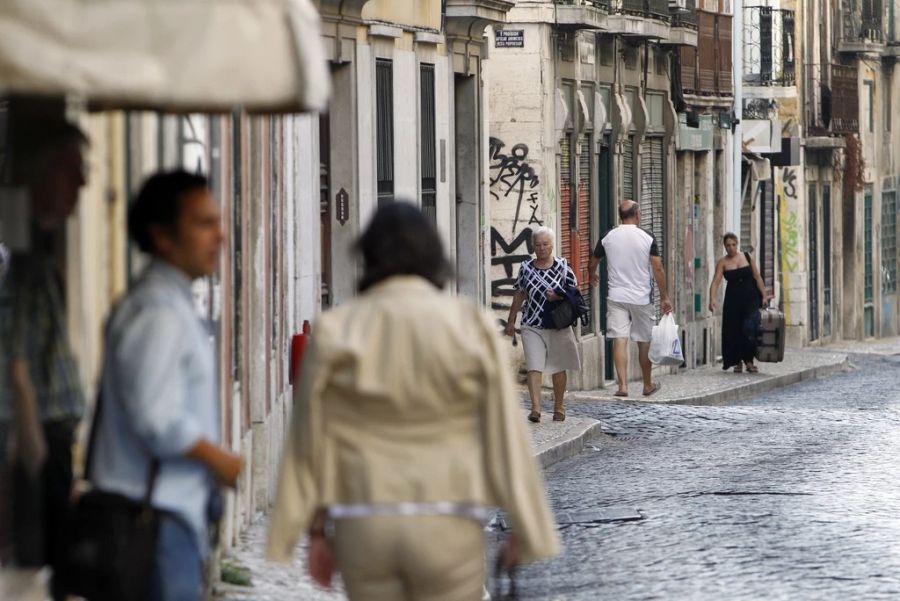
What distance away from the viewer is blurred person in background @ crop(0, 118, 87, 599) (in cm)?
611

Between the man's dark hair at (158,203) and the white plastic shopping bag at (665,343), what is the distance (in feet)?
57.1

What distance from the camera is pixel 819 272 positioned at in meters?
46.0

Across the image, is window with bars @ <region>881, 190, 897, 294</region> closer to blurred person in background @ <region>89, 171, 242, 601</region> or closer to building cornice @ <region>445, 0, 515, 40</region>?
building cornice @ <region>445, 0, 515, 40</region>

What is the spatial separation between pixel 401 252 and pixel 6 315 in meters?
1.29

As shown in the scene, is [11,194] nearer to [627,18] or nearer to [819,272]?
[627,18]

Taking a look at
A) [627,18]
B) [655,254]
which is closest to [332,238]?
[655,254]

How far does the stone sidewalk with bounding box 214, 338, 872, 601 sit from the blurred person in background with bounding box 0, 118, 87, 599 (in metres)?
3.42

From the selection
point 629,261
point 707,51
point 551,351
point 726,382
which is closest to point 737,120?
point 707,51

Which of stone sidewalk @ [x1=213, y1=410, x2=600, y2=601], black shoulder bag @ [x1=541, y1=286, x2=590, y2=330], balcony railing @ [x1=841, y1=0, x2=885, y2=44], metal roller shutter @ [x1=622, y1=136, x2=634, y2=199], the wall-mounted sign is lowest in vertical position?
stone sidewalk @ [x1=213, y1=410, x2=600, y2=601]

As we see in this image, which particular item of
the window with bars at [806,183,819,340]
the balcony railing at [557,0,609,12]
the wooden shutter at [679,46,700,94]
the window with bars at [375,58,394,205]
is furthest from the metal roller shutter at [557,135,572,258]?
the window with bars at [806,183,819,340]

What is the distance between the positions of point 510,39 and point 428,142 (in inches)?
206

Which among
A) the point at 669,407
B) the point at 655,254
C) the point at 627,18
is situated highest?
the point at 627,18

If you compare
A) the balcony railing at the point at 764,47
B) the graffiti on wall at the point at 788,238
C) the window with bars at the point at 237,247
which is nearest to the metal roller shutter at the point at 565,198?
the balcony railing at the point at 764,47

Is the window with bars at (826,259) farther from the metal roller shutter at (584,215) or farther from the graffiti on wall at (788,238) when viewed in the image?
the metal roller shutter at (584,215)
